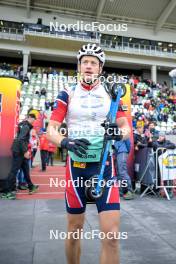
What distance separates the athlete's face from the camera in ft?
8.45

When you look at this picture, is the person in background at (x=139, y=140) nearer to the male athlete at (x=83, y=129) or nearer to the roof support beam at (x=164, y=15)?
the male athlete at (x=83, y=129)

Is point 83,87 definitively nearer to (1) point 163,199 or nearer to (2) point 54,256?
(2) point 54,256

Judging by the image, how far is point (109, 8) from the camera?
34.8m

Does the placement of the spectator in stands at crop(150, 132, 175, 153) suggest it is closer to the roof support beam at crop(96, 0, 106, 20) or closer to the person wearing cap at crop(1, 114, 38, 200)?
the person wearing cap at crop(1, 114, 38, 200)

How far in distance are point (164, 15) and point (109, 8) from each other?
644 centimetres

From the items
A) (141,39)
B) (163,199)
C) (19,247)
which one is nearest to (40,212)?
(19,247)

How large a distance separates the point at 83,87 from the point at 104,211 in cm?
104

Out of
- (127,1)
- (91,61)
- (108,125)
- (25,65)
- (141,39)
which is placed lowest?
(108,125)

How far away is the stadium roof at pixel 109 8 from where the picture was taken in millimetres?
34062

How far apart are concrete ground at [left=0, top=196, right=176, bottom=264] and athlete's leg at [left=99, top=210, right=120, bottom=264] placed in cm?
114

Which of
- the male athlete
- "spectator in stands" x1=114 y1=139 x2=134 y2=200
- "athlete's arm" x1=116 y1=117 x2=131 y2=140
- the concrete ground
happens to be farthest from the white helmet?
"spectator in stands" x1=114 y1=139 x2=134 y2=200

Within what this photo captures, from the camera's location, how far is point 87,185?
2.46 meters

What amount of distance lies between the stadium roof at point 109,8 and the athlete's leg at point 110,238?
3412cm

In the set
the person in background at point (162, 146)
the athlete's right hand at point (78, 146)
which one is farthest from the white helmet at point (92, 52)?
the person in background at point (162, 146)
